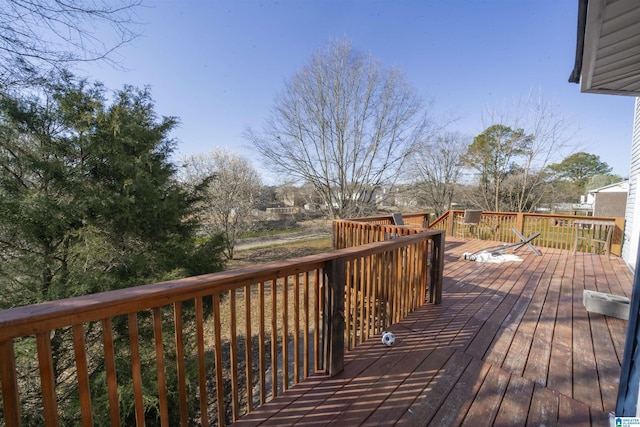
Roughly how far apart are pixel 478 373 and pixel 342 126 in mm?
9311

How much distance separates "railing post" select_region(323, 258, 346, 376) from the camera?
1906 mm

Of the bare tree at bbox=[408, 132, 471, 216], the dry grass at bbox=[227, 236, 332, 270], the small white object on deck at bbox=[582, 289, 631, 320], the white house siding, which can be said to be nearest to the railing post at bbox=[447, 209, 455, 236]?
the white house siding

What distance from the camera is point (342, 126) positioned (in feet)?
32.8

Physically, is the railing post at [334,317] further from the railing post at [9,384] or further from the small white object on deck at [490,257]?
the small white object on deck at [490,257]

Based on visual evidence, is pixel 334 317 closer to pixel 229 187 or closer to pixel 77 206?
pixel 77 206

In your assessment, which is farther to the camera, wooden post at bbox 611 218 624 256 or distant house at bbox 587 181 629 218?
distant house at bbox 587 181 629 218

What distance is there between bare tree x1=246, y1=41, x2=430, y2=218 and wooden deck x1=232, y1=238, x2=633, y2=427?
764 cm

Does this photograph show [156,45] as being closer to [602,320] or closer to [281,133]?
[281,133]

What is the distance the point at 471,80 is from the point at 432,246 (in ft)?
33.7

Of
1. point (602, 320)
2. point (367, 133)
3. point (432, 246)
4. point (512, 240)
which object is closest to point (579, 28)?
point (432, 246)

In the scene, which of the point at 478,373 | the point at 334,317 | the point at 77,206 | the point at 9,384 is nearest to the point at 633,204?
the point at 478,373

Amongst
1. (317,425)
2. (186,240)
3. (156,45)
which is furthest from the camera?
(186,240)

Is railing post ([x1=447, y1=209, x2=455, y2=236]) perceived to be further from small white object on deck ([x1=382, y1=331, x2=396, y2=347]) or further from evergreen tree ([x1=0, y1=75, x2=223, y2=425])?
evergreen tree ([x1=0, y1=75, x2=223, y2=425])

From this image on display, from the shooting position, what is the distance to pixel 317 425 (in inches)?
61.0
